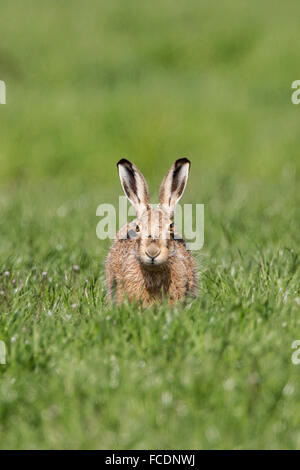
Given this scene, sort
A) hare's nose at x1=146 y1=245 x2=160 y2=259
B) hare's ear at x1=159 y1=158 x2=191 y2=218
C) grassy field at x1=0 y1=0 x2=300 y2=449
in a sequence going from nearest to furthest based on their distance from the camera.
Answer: grassy field at x1=0 y1=0 x2=300 y2=449, hare's nose at x1=146 y1=245 x2=160 y2=259, hare's ear at x1=159 y1=158 x2=191 y2=218

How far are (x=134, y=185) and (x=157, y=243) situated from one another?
63 cm

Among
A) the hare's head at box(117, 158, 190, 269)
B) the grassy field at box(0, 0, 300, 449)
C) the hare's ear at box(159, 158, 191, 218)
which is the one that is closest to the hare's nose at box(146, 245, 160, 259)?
the hare's head at box(117, 158, 190, 269)

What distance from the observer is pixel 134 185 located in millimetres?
5051

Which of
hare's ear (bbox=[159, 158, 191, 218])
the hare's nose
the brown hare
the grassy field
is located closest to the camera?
the grassy field

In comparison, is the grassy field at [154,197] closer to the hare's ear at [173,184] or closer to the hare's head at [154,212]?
the hare's head at [154,212]

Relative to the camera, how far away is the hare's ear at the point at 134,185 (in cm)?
498

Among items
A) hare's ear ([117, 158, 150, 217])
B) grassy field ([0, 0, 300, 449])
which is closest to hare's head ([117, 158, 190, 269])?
hare's ear ([117, 158, 150, 217])

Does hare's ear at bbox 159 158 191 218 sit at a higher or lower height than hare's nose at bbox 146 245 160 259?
higher

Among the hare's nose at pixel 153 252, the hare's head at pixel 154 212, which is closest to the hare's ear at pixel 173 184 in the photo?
the hare's head at pixel 154 212

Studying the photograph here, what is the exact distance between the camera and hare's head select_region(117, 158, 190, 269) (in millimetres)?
4582

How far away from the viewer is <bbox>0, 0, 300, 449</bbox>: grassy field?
3311 millimetres

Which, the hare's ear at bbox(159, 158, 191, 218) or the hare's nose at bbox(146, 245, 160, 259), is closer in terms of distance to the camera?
the hare's nose at bbox(146, 245, 160, 259)

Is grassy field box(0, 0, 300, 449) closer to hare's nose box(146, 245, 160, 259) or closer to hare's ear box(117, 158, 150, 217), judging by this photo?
hare's nose box(146, 245, 160, 259)
